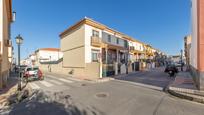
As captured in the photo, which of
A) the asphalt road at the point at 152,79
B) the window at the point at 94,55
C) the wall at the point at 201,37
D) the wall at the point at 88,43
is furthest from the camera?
the window at the point at 94,55

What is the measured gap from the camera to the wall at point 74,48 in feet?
69.0

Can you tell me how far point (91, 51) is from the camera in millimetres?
21453

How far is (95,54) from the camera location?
22234mm

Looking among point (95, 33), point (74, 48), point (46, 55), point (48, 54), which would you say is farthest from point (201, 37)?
point (48, 54)

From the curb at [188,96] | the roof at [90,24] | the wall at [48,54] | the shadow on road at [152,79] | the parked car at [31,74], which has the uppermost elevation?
the roof at [90,24]

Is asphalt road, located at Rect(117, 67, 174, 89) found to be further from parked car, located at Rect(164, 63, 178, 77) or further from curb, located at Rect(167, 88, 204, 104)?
curb, located at Rect(167, 88, 204, 104)

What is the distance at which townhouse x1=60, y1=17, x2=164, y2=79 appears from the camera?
2006cm

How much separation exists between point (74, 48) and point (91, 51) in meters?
3.73

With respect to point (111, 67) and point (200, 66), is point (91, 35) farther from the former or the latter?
point (200, 66)

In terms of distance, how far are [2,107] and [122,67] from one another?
18628 millimetres

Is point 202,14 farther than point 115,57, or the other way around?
point 115,57

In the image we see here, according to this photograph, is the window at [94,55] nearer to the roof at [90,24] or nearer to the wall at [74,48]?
the wall at [74,48]

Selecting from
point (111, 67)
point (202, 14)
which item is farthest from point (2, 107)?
point (111, 67)

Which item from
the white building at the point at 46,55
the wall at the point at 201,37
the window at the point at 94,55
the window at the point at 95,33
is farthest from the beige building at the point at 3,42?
the white building at the point at 46,55
